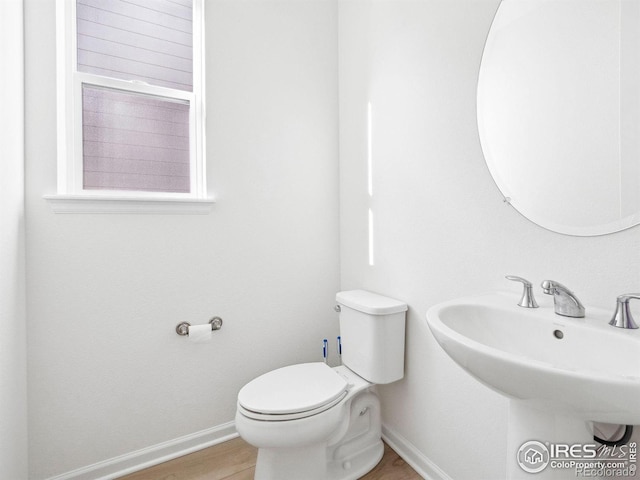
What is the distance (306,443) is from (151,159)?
1419 millimetres

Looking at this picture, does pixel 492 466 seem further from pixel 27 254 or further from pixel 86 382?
pixel 27 254

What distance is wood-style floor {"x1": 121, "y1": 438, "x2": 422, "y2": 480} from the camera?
1.44m

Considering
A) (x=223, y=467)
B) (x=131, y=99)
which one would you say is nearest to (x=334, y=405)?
(x=223, y=467)

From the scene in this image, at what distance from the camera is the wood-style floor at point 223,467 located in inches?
56.6

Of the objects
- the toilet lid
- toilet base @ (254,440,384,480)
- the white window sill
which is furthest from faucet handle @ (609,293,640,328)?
the white window sill

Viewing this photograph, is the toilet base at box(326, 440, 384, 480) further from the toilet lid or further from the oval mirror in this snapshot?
the oval mirror

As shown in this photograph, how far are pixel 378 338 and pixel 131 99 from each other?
1.58 meters

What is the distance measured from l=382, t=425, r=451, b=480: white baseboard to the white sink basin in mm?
809

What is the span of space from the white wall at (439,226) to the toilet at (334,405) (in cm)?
13

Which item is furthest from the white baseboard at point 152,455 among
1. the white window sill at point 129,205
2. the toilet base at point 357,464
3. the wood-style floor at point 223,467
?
the white window sill at point 129,205

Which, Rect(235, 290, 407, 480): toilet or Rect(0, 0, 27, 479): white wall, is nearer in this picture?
Rect(0, 0, 27, 479): white wall

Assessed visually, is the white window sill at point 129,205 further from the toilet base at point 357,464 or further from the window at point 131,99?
the toilet base at point 357,464

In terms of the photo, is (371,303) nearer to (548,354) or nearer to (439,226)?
(439,226)

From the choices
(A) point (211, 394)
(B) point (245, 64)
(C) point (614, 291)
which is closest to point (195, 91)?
(B) point (245, 64)
